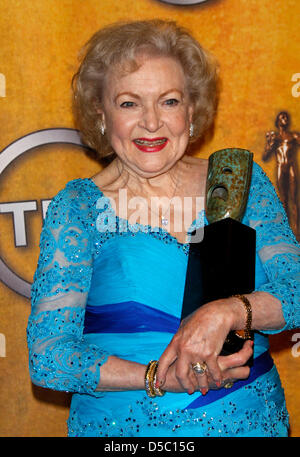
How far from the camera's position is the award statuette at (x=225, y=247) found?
1619mm

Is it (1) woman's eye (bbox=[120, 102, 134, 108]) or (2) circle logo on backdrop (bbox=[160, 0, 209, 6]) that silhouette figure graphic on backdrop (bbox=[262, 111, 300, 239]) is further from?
(1) woman's eye (bbox=[120, 102, 134, 108])

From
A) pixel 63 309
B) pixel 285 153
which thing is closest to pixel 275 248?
pixel 63 309

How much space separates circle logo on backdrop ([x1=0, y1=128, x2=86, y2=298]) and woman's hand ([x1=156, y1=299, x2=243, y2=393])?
1393mm

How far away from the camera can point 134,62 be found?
1.92 m

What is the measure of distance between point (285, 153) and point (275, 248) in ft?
3.80

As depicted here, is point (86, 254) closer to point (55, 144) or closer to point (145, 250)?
point (145, 250)

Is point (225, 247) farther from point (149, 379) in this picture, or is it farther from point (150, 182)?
point (150, 182)

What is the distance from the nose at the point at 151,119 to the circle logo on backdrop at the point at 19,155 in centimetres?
97

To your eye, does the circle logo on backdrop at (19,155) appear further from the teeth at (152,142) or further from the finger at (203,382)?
the finger at (203,382)

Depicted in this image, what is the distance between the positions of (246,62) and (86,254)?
4.88 ft

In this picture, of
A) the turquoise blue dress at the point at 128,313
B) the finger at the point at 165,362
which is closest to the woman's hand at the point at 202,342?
the finger at the point at 165,362

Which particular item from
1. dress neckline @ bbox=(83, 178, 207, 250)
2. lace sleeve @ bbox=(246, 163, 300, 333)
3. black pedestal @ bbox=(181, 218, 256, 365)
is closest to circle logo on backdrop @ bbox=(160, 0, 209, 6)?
lace sleeve @ bbox=(246, 163, 300, 333)

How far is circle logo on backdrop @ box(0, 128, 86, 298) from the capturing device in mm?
2789
